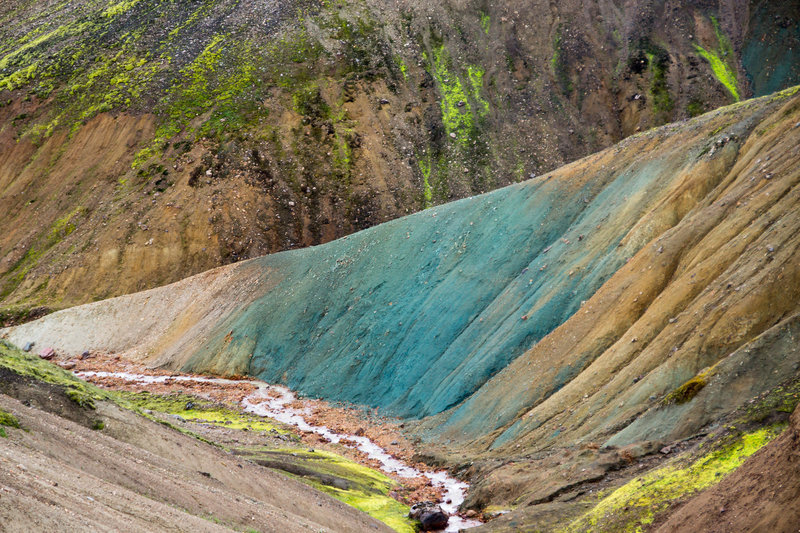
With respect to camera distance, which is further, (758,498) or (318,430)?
(318,430)

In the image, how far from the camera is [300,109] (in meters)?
81.4

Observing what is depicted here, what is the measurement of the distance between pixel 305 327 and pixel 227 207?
26.6 metres

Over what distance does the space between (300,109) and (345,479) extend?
→ 58.8 m

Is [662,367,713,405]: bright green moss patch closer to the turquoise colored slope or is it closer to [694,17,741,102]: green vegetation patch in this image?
the turquoise colored slope

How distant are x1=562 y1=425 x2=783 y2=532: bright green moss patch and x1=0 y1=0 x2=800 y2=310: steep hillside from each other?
54.8 metres

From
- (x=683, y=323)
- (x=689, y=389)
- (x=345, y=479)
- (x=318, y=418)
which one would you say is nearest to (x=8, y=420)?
(x=345, y=479)

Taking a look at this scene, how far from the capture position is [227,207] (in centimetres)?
7300

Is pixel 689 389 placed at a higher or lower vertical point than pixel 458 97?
higher

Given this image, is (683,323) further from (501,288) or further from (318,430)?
(318,430)

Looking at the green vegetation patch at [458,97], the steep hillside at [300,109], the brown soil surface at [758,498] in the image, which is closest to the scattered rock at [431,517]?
the brown soil surface at [758,498]

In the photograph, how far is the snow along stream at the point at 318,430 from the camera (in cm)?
2770

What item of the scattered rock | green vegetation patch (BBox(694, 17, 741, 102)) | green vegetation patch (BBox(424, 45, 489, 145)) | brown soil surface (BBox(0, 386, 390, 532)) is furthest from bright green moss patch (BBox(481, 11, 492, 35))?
brown soil surface (BBox(0, 386, 390, 532))

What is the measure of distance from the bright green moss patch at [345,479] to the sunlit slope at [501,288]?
5.74 meters

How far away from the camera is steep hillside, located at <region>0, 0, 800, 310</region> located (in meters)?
73.4
